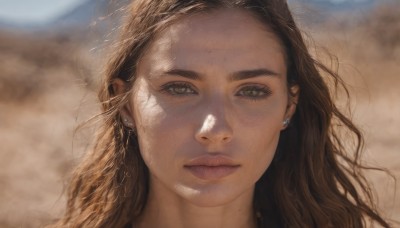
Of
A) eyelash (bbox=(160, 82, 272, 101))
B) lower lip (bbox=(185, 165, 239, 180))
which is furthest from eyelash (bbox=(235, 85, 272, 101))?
lower lip (bbox=(185, 165, 239, 180))

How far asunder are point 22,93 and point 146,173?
12.1 metres

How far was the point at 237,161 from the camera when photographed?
2713mm

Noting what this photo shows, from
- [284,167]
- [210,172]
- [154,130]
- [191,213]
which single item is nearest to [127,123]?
[154,130]

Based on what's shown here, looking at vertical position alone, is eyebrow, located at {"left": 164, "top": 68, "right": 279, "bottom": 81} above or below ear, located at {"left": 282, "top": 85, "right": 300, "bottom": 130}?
above

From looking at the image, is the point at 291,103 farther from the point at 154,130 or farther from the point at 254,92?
the point at 154,130

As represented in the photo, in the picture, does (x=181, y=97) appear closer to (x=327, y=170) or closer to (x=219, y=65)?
(x=219, y=65)

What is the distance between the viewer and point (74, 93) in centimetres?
1399

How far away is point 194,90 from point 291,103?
420 millimetres

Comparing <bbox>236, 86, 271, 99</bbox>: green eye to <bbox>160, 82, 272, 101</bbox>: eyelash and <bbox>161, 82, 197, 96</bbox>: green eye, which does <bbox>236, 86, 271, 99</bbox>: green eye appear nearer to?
<bbox>160, 82, 272, 101</bbox>: eyelash

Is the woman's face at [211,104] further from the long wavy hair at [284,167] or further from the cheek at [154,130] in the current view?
the long wavy hair at [284,167]

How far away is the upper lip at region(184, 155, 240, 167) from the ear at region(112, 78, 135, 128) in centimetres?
38

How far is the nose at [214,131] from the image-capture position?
8.62 ft

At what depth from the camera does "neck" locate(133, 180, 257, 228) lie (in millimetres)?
2949

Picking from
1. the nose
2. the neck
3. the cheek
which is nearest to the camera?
the nose
